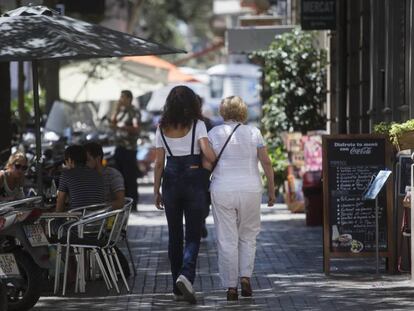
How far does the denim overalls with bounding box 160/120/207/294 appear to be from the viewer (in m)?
10.5

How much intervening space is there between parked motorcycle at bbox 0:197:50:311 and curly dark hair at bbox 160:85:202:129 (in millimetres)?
1404

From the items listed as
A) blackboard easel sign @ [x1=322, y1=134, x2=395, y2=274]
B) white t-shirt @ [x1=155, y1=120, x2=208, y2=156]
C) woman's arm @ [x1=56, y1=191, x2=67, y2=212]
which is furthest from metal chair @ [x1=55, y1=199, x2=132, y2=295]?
blackboard easel sign @ [x1=322, y1=134, x2=395, y2=274]

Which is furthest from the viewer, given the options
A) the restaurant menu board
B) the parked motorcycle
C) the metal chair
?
the restaurant menu board

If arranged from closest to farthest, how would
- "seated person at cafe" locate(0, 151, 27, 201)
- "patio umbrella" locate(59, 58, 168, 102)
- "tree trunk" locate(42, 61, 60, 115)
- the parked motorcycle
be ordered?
the parked motorcycle < "seated person at cafe" locate(0, 151, 27, 201) < "tree trunk" locate(42, 61, 60, 115) < "patio umbrella" locate(59, 58, 168, 102)

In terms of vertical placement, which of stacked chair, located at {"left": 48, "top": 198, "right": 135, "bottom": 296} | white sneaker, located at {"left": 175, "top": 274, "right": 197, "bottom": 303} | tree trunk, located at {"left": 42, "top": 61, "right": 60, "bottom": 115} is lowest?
white sneaker, located at {"left": 175, "top": 274, "right": 197, "bottom": 303}

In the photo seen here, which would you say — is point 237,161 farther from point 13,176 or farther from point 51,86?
point 51,86

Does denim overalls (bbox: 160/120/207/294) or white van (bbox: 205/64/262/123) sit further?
white van (bbox: 205/64/262/123)

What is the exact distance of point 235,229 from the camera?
34.8 ft

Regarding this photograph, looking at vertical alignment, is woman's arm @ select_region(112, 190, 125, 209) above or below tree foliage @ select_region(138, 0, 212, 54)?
below

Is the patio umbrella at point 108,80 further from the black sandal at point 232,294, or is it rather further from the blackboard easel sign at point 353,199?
the black sandal at point 232,294

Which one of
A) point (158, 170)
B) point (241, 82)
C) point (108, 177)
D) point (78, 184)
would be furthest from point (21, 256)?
point (241, 82)

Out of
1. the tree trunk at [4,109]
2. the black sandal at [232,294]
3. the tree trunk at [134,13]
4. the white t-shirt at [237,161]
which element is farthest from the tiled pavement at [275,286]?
the tree trunk at [134,13]

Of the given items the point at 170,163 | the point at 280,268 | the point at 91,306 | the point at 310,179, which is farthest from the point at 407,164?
the point at 310,179

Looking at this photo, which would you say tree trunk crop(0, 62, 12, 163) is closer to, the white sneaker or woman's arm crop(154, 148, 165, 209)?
woman's arm crop(154, 148, 165, 209)
